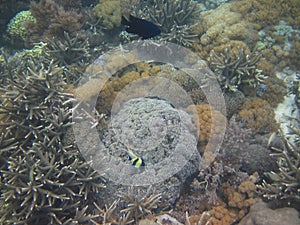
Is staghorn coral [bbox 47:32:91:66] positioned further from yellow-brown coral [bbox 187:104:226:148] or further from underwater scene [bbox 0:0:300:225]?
yellow-brown coral [bbox 187:104:226:148]

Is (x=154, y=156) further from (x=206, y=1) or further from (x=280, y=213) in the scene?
(x=206, y=1)

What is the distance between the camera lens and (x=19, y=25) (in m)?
6.88

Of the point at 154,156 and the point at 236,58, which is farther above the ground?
the point at 236,58

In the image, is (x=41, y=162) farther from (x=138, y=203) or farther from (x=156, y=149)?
(x=156, y=149)

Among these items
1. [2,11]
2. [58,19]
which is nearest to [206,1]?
[58,19]

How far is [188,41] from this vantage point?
225 inches

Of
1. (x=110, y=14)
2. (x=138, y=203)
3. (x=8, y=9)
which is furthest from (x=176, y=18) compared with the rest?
(x=8, y=9)

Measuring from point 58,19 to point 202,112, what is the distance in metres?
3.99

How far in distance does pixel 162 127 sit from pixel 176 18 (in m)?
3.36

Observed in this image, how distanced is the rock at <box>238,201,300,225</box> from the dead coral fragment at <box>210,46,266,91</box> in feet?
7.00

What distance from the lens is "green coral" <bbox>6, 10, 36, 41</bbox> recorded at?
688 cm

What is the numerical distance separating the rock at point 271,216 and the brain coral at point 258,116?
1.42 meters

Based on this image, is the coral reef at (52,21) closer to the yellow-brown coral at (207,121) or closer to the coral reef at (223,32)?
the coral reef at (223,32)

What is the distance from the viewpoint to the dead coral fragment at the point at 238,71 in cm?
475
